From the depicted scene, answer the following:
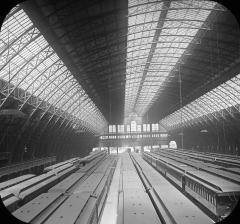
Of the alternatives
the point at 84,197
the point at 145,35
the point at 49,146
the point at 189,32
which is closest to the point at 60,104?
the point at 49,146

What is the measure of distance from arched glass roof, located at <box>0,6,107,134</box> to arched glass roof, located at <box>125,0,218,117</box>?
578cm

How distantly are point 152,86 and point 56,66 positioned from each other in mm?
22618

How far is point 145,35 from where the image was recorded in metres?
22.7

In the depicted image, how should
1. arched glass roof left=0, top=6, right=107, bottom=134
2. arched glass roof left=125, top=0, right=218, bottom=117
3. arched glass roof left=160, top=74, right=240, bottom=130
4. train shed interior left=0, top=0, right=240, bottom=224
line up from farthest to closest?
arched glass roof left=160, top=74, right=240, bottom=130 → arched glass roof left=125, top=0, right=218, bottom=117 → arched glass roof left=0, top=6, right=107, bottom=134 → train shed interior left=0, top=0, right=240, bottom=224

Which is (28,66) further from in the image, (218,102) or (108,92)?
(218,102)

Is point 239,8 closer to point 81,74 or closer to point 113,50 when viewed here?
point 113,50

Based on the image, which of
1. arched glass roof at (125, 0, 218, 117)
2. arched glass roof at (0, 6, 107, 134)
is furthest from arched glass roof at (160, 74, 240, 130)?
arched glass roof at (0, 6, 107, 134)

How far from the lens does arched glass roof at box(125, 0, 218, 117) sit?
17188 millimetres

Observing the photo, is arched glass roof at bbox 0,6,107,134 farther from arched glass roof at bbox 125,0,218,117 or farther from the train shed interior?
arched glass roof at bbox 125,0,218,117

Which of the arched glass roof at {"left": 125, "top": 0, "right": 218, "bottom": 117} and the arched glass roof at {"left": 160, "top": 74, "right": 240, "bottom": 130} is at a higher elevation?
the arched glass roof at {"left": 125, "top": 0, "right": 218, "bottom": 117}

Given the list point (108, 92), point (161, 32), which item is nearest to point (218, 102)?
point (108, 92)

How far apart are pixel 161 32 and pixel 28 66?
1064 cm

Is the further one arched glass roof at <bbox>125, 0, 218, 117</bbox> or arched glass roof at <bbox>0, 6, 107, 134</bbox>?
arched glass roof at <bbox>125, 0, 218, 117</bbox>

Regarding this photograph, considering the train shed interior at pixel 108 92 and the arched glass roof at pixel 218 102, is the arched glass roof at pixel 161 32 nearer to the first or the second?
the train shed interior at pixel 108 92
